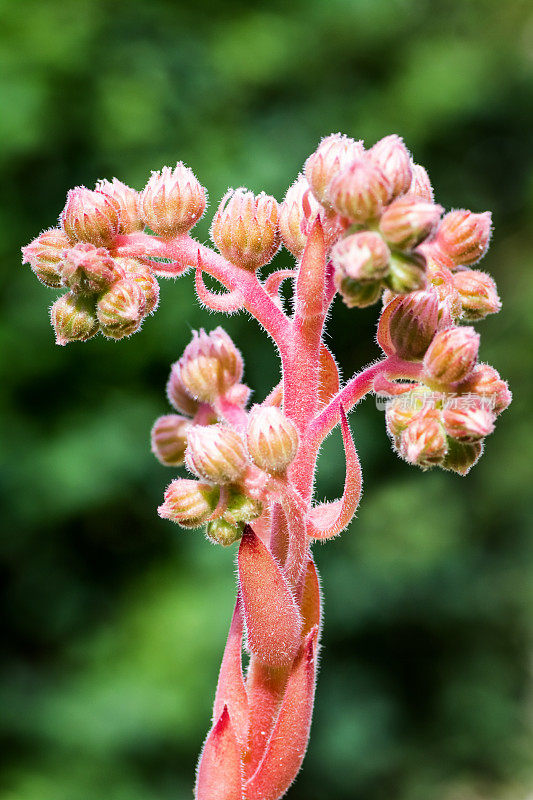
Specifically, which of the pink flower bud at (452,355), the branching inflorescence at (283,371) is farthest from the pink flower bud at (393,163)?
the pink flower bud at (452,355)

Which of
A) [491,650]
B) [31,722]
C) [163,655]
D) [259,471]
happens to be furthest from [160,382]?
[259,471]

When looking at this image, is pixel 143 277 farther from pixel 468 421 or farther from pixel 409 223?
pixel 468 421

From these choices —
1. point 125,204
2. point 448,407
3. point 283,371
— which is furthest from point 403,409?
point 125,204

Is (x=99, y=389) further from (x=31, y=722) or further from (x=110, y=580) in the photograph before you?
(x=31, y=722)

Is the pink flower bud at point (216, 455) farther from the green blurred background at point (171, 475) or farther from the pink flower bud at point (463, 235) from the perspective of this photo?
the green blurred background at point (171, 475)

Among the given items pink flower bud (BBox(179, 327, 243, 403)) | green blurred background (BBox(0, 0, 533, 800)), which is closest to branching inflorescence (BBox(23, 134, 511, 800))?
pink flower bud (BBox(179, 327, 243, 403))
